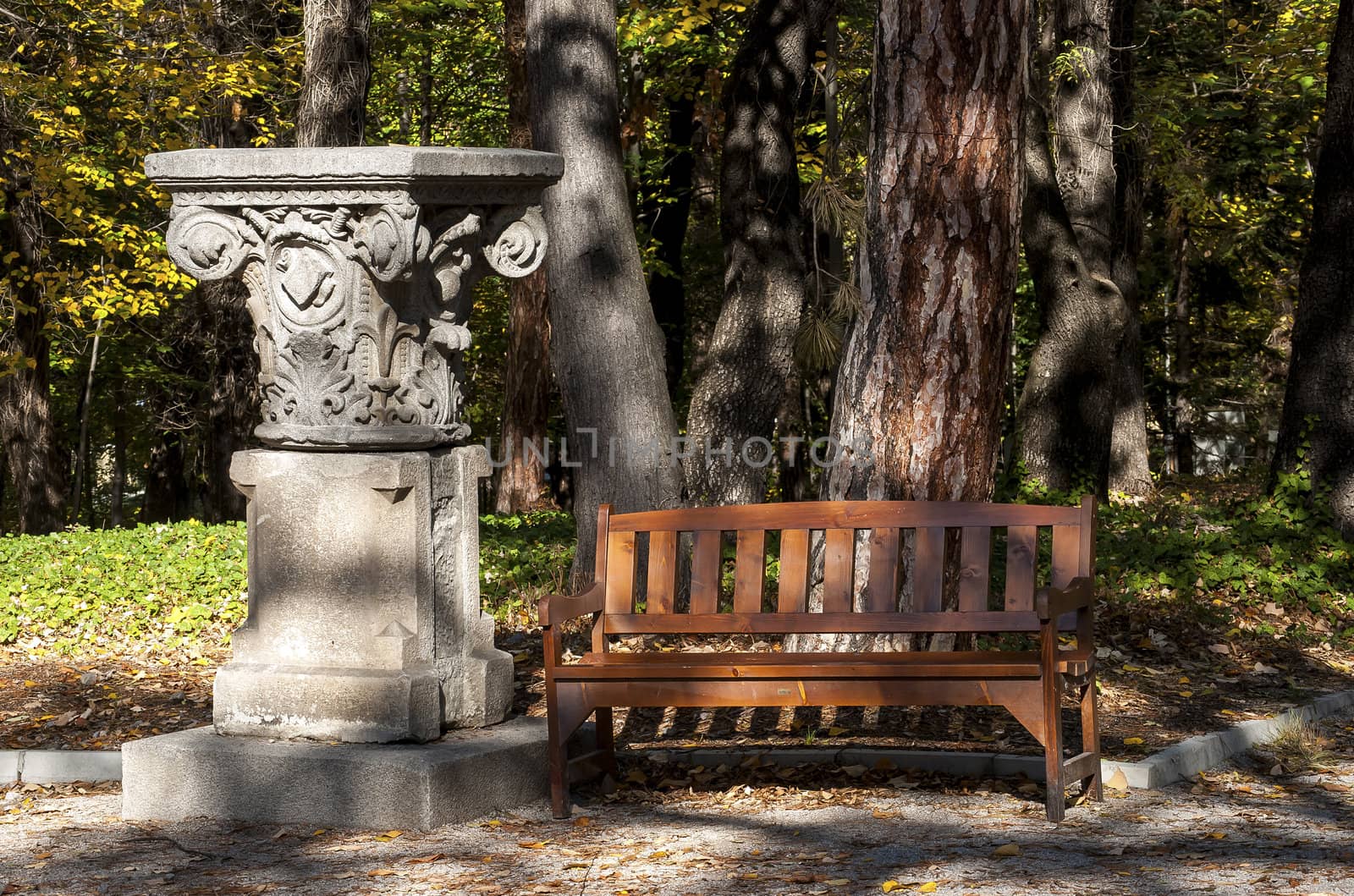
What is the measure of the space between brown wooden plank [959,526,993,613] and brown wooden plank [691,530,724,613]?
944mm

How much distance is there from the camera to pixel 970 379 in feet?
21.5

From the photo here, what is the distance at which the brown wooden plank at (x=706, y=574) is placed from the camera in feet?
19.6

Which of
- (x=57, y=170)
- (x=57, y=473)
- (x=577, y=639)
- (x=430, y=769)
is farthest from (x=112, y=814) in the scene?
(x=57, y=473)

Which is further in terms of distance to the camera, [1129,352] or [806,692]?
[1129,352]

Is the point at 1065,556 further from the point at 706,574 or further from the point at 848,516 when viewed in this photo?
the point at 706,574

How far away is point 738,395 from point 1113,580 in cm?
305

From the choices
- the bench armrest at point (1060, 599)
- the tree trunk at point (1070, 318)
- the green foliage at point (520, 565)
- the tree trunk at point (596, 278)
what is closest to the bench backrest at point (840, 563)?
the bench armrest at point (1060, 599)

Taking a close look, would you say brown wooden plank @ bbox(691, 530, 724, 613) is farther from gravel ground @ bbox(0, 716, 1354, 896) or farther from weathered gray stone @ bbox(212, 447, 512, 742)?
weathered gray stone @ bbox(212, 447, 512, 742)

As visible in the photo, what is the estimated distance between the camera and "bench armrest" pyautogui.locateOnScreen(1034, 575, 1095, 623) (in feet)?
16.5

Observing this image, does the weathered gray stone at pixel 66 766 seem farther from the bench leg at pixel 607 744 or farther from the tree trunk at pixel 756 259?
the tree trunk at pixel 756 259

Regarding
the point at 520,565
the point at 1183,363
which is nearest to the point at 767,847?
the point at 520,565

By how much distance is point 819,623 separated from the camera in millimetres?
5816

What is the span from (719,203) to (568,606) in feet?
39.2

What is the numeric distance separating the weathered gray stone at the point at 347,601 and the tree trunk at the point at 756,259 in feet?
17.5
